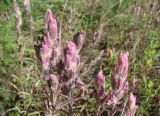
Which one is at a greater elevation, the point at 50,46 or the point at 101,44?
the point at 50,46

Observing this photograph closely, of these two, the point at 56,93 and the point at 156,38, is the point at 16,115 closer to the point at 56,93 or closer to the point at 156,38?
the point at 56,93

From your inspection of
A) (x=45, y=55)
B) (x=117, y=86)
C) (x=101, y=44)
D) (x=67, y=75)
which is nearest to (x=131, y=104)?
(x=117, y=86)

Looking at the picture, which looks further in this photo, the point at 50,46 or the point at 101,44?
the point at 101,44

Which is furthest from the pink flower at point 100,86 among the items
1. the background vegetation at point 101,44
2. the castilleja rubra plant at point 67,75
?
the background vegetation at point 101,44

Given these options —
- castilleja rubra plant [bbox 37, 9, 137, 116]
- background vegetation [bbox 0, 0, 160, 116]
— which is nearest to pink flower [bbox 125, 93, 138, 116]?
castilleja rubra plant [bbox 37, 9, 137, 116]

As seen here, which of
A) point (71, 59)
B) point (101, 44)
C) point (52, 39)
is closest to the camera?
point (71, 59)

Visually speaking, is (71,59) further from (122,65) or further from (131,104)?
(131,104)

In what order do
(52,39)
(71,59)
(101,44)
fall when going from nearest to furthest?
(71,59)
(52,39)
(101,44)

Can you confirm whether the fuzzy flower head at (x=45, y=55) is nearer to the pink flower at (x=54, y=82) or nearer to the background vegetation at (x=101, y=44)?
the pink flower at (x=54, y=82)
